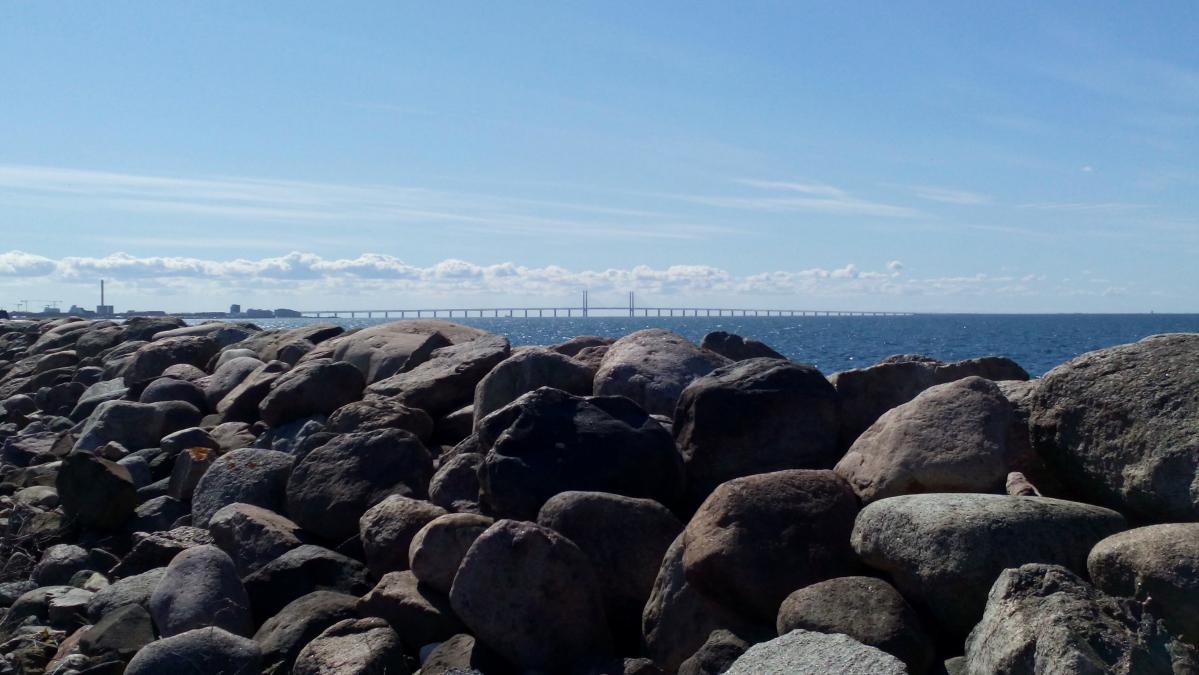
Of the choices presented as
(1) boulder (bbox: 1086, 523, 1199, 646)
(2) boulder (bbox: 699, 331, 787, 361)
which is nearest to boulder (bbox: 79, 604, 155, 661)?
(2) boulder (bbox: 699, 331, 787, 361)

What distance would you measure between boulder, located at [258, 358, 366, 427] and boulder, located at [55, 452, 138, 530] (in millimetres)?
1438

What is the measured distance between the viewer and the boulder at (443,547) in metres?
6.60

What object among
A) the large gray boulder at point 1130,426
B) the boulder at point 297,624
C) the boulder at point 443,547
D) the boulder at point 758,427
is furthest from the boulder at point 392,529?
the large gray boulder at point 1130,426

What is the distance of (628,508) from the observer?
6500 mm

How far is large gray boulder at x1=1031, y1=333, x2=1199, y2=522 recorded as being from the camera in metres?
5.26

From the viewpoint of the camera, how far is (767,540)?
573 centimetres

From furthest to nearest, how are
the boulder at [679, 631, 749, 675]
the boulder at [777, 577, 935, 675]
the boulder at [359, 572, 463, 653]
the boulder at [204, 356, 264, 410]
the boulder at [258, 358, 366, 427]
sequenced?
the boulder at [204, 356, 264, 410] → the boulder at [258, 358, 366, 427] → the boulder at [359, 572, 463, 653] → the boulder at [679, 631, 749, 675] → the boulder at [777, 577, 935, 675]

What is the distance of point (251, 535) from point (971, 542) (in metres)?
5.07

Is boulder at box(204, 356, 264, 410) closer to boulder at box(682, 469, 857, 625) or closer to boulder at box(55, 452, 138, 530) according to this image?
boulder at box(55, 452, 138, 530)

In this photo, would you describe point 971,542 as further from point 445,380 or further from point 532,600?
point 445,380

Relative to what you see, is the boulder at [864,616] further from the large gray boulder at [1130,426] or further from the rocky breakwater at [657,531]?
the large gray boulder at [1130,426]

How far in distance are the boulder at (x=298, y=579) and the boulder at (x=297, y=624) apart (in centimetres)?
29

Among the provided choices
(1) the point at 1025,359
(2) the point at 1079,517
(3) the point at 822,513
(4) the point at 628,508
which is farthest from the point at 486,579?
(1) the point at 1025,359

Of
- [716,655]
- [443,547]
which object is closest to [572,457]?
[443,547]
